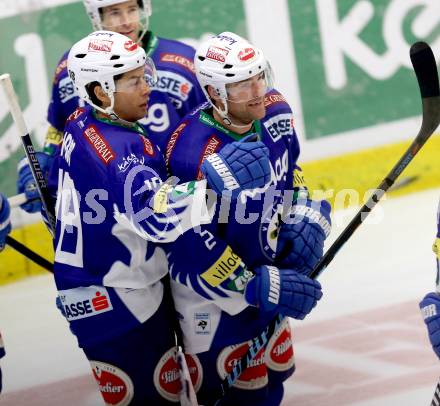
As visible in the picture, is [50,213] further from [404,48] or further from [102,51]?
[404,48]

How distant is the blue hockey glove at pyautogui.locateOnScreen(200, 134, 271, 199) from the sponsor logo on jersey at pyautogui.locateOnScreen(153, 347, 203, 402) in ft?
2.09

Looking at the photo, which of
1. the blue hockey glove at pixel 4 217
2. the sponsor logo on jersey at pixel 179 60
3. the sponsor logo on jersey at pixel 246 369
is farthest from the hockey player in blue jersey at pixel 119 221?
the sponsor logo on jersey at pixel 179 60

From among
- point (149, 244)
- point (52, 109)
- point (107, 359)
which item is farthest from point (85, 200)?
point (52, 109)

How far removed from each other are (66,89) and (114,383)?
1.12m

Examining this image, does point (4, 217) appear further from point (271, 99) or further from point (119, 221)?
point (271, 99)

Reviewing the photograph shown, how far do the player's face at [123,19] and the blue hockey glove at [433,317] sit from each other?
4.91 feet

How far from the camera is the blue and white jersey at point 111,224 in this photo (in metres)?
3.08

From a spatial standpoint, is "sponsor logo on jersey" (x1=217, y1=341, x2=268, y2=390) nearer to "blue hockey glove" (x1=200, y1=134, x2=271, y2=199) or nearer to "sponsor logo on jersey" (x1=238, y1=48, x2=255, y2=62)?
"blue hockey glove" (x1=200, y1=134, x2=271, y2=199)

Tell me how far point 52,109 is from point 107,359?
1074mm

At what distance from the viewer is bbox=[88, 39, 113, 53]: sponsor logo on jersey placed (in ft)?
10.7

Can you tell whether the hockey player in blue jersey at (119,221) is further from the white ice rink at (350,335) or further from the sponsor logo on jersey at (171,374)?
the white ice rink at (350,335)

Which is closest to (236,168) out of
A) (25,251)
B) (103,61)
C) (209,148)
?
(209,148)

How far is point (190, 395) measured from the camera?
3.43 m

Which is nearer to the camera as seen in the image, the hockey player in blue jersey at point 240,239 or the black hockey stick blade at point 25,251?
the hockey player in blue jersey at point 240,239
